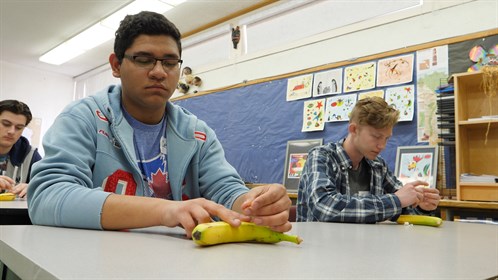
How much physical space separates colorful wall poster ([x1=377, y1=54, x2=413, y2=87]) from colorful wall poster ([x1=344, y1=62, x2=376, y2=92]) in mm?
57

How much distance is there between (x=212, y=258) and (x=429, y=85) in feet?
8.63

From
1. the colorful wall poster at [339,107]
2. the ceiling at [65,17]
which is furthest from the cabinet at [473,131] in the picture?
the ceiling at [65,17]

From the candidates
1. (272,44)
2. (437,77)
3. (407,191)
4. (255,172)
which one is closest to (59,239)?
(407,191)

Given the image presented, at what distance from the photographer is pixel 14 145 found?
2695mm

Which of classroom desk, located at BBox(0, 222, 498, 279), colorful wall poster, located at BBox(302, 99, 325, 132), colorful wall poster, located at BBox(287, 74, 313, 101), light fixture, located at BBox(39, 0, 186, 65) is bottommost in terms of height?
classroom desk, located at BBox(0, 222, 498, 279)

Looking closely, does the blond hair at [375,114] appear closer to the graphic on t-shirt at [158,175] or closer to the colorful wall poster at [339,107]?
the graphic on t-shirt at [158,175]

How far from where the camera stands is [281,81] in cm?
370

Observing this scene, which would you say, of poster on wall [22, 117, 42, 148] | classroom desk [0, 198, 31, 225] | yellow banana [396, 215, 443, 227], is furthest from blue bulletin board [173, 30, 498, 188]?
poster on wall [22, 117, 42, 148]

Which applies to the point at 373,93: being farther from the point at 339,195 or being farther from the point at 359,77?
the point at 339,195

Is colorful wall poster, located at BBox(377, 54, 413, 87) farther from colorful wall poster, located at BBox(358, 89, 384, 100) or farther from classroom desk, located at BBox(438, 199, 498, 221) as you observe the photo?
classroom desk, located at BBox(438, 199, 498, 221)

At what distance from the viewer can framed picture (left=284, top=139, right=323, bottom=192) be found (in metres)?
3.34

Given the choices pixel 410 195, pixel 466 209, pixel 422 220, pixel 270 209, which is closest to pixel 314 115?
pixel 466 209

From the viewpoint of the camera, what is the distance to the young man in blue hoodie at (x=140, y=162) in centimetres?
79

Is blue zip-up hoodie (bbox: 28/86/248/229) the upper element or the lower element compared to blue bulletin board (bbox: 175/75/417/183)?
lower
